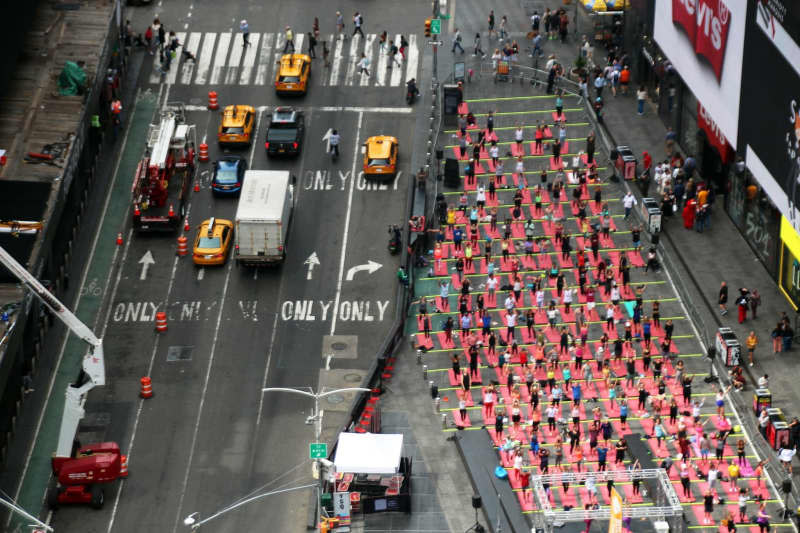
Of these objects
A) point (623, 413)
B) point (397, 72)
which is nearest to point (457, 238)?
point (623, 413)

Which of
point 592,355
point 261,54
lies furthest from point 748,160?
point 261,54

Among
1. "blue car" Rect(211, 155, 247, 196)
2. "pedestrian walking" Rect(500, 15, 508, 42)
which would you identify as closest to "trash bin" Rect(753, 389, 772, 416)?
"blue car" Rect(211, 155, 247, 196)

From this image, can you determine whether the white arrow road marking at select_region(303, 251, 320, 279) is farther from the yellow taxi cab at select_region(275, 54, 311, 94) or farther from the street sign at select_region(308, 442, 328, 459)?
the street sign at select_region(308, 442, 328, 459)

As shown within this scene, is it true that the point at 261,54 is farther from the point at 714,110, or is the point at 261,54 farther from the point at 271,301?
the point at 714,110

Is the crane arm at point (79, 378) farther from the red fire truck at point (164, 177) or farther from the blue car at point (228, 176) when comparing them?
the blue car at point (228, 176)

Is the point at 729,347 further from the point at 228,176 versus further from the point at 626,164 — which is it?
the point at 228,176

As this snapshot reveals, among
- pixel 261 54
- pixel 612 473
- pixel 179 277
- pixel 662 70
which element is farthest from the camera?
pixel 261 54
